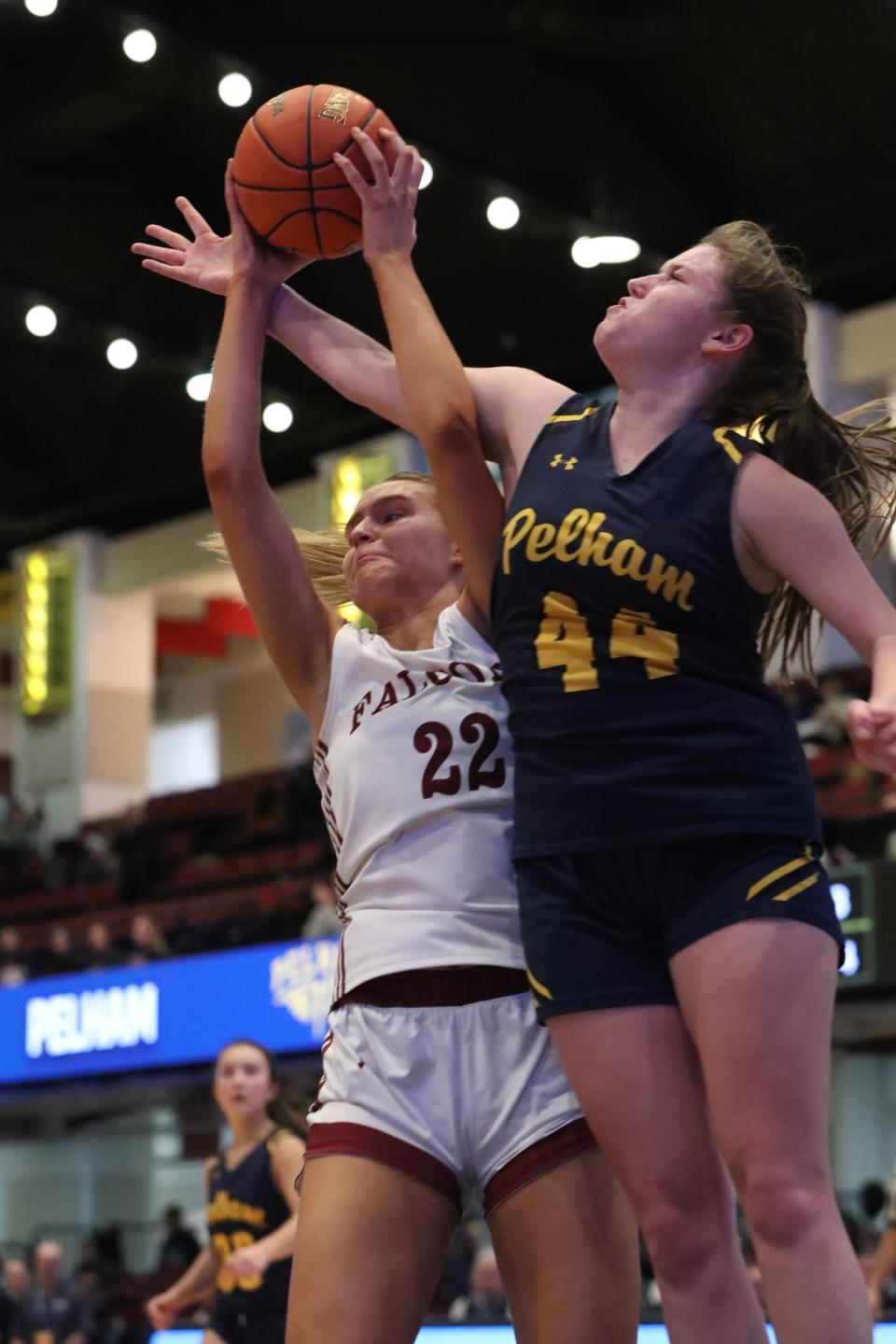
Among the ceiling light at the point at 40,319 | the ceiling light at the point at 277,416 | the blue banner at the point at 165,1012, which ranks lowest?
the blue banner at the point at 165,1012

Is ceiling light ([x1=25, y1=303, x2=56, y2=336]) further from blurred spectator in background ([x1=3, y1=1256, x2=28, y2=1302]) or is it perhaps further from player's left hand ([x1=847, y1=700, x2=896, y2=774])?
player's left hand ([x1=847, y1=700, x2=896, y2=774])

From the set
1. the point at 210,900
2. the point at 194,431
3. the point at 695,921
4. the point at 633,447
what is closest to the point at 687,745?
the point at 695,921

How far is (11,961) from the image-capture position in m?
15.9

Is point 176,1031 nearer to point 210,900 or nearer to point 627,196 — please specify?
point 210,900

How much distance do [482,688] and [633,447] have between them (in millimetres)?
459

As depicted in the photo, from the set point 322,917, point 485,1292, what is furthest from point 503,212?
point 485,1292

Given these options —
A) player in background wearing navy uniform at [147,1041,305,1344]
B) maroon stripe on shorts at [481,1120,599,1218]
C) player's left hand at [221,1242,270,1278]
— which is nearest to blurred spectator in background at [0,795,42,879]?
player in background wearing navy uniform at [147,1041,305,1344]

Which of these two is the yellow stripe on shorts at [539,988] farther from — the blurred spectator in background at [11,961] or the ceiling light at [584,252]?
the blurred spectator in background at [11,961]

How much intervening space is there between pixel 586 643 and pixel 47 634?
63.8 ft

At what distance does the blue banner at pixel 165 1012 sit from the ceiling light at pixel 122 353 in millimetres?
5616

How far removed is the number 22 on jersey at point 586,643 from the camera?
2434 mm

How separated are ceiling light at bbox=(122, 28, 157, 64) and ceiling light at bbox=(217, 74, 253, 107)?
52 centimetres

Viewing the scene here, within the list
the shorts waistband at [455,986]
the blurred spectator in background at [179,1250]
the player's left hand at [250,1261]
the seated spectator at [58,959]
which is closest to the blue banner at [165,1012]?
the seated spectator at [58,959]

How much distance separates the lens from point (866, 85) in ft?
40.7
